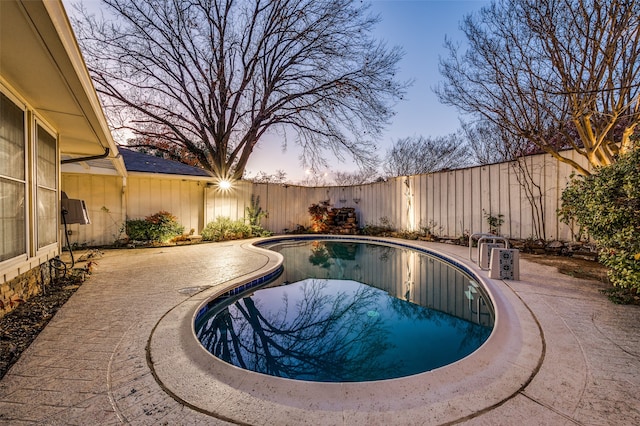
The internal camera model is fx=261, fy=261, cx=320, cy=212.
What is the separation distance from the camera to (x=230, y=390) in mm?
1506

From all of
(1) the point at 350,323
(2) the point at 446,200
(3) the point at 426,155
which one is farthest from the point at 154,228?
(3) the point at 426,155

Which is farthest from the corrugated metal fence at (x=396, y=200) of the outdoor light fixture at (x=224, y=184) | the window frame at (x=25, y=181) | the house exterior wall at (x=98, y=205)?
the window frame at (x=25, y=181)

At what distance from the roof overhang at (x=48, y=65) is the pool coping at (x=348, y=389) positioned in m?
2.22

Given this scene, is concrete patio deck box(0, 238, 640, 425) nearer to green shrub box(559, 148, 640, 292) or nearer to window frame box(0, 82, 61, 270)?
green shrub box(559, 148, 640, 292)

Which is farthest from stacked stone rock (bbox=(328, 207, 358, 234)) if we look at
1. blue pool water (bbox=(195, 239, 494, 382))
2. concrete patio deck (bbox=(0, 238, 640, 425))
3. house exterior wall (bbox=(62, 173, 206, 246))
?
concrete patio deck (bbox=(0, 238, 640, 425))

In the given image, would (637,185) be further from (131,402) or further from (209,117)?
(209,117)

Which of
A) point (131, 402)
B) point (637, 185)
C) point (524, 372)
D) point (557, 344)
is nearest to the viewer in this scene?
point (131, 402)

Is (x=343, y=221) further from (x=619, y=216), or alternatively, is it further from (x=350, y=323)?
(x=619, y=216)

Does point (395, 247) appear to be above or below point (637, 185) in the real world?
below

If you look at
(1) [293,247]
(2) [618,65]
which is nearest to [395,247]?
(1) [293,247]

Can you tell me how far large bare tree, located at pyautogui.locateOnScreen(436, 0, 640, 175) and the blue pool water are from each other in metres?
3.06

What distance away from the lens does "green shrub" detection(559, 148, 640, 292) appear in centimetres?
240

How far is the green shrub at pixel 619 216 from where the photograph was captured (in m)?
2.40

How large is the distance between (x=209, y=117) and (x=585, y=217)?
11.4 m
